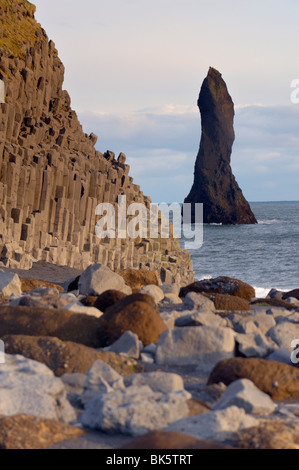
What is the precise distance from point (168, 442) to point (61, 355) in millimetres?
1502

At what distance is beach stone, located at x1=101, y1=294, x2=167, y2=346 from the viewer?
5168 mm

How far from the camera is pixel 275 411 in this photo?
404 cm

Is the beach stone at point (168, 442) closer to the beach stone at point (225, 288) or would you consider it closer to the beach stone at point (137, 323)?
the beach stone at point (137, 323)

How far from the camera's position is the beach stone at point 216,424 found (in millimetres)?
3412

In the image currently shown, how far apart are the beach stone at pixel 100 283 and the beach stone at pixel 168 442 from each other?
14.0ft

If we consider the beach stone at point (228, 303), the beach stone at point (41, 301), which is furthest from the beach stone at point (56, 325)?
the beach stone at point (228, 303)

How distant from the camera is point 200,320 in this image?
5500 millimetres

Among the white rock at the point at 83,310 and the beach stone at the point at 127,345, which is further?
the white rock at the point at 83,310

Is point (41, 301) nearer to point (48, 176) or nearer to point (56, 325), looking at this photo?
point (56, 325)

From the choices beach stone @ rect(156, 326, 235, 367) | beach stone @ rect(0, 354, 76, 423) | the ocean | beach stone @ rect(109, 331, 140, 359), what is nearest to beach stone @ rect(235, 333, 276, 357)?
beach stone @ rect(156, 326, 235, 367)

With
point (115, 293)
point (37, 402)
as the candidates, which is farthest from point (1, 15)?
point (37, 402)

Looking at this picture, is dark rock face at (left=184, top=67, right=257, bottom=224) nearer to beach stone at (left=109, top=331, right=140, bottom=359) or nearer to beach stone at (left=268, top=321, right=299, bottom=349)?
beach stone at (left=268, top=321, right=299, bottom=349)

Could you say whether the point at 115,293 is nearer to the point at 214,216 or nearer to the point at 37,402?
the point at 37,402

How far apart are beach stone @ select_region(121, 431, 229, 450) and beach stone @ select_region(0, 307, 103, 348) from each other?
1.90 meters
